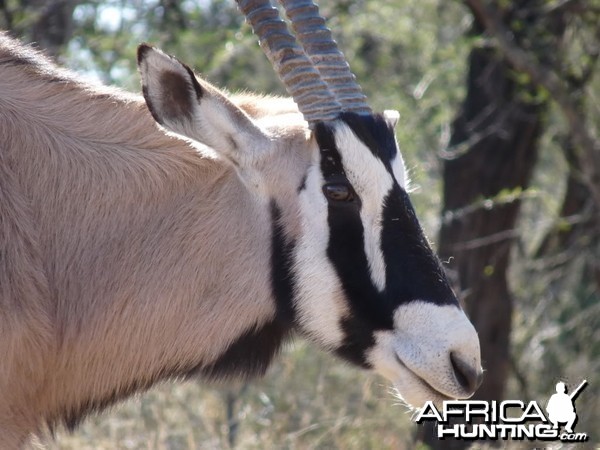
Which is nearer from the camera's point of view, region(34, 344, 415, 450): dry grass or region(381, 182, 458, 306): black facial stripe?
region(381, 182, 458, 306): black facial stripe

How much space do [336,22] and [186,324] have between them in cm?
472

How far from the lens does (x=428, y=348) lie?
4090 millimetres

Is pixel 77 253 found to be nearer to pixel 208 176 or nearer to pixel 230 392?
pixel 208 176

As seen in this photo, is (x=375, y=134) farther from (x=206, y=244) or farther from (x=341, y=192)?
(x=206, y=244)

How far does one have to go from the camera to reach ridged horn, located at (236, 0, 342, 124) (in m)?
4.39

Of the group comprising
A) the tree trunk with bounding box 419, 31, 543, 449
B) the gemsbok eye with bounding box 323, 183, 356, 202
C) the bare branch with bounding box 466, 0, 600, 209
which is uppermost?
the gemsbok eye with bounding box 323, 183, 356, 202

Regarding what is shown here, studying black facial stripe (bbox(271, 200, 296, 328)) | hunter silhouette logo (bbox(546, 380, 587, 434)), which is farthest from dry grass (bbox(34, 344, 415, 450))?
black facial stripe (bbox(271, 200, 296, 328))

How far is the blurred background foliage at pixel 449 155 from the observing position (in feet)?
24.6

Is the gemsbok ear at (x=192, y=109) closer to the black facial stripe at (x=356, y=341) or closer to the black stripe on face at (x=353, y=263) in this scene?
the black stripe on face at (x=353, y=263)

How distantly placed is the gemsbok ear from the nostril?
121 cm

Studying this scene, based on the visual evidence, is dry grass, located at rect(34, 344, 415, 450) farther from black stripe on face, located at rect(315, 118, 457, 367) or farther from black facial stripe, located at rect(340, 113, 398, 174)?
black facial stripe, located at rect(340, 113, 398, 174)

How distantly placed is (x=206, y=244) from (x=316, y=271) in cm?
49

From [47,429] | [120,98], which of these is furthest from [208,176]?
[47,429]

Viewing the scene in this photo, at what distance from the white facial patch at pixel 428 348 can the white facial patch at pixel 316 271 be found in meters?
0.24
